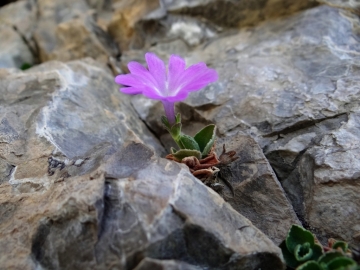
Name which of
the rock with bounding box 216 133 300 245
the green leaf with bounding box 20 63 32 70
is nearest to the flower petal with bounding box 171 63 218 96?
the rock with bounding box 216 133 300 245

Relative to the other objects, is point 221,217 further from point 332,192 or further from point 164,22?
point 164,22

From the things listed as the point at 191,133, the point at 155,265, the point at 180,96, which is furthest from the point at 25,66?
the point at 155,265

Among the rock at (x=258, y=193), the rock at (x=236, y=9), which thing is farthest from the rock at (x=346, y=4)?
the rock at (x=258, y=193)

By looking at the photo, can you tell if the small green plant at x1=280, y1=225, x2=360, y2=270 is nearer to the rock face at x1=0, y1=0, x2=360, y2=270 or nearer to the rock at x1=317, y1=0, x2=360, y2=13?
the rock face at x1=0, y1=0, x2=360, y2=270

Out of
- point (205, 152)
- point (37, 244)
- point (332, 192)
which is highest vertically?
point (37, 244)

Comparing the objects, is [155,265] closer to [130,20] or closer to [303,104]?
[303,104]

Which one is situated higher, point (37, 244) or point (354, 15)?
point (37, 244)

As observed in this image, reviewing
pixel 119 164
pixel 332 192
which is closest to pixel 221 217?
pixel 119 164
